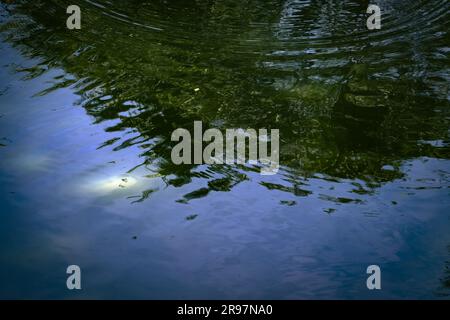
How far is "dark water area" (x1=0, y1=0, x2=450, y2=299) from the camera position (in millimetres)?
2480

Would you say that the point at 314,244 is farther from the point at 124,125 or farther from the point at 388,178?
the point at 124,125

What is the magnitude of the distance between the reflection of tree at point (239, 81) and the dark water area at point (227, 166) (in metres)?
0.02

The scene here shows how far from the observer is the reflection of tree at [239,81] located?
10.7 feet

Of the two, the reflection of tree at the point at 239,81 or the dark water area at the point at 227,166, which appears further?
the reflection of tree at the point at 239,81

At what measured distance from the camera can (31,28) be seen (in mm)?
4898

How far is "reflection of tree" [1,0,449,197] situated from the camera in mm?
3273

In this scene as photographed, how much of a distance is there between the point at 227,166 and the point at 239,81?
3.48 ft

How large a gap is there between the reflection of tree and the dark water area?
0.05ft

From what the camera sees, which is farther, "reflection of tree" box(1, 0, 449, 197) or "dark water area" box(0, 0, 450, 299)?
"reflection of tree" box(1, 0, 449, 197)

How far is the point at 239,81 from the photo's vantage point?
3971mm

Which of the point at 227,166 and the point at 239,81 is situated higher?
the point at 239,81

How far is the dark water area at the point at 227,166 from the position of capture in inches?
97.7

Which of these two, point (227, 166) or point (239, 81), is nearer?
point (227, 166)
